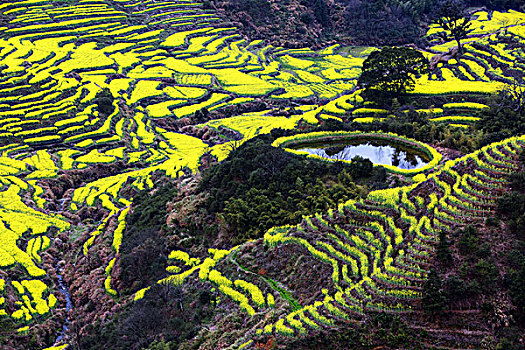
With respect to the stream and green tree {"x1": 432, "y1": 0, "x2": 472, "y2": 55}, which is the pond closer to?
the stream

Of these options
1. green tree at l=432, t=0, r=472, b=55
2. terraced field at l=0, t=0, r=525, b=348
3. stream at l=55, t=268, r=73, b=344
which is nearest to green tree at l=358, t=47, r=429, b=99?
terraced field at l=0, t=0, r=525, b=348

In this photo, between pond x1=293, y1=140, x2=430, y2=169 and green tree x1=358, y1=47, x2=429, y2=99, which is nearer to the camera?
pond x1=293, y1=140, x2=430, y2=169

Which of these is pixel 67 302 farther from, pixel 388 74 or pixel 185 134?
pixel 388 74

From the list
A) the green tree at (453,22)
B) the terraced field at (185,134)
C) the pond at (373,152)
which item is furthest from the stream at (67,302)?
the green tree at (453,22)

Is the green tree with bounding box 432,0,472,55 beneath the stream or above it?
above

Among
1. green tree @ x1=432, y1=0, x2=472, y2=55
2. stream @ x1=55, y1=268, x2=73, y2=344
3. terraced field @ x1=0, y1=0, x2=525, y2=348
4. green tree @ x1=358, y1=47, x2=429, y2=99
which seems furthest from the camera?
green tree @ x1=432, y1=0, x2=472, y2=55

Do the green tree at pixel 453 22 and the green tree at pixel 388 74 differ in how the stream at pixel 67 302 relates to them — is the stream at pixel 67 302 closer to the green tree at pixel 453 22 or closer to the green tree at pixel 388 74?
the green tree at pixel 388 74
